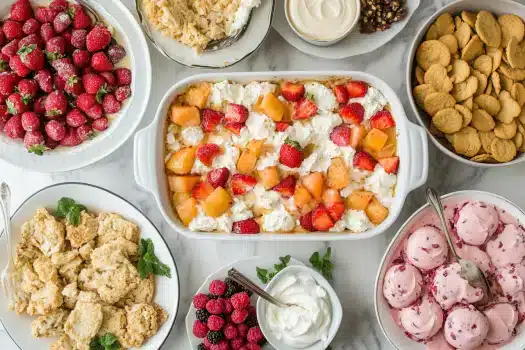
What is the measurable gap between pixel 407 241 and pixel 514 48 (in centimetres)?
74

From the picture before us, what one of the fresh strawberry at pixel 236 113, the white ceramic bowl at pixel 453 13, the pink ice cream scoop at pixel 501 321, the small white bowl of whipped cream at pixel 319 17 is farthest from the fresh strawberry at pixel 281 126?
the pink ice cream scoop at pixel 501 321

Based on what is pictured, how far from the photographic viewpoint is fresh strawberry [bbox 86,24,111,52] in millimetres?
2301

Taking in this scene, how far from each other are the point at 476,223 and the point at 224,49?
3.40 ft

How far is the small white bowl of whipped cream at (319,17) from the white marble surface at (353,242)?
5.5 inches

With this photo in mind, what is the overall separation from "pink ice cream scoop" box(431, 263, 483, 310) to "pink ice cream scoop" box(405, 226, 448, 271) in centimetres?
4

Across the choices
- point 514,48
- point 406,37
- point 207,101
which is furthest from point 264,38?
point 514,48

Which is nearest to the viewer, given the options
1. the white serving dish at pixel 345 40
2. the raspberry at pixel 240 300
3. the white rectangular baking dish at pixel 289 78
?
the white rectangular baking dish at pixel 289 78

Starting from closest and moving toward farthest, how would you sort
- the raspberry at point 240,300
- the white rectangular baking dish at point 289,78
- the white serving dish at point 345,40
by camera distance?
the white rectangular baking dish at point 289,78 → the raspberry at point 240,300 → the white serving dish at point 345,40

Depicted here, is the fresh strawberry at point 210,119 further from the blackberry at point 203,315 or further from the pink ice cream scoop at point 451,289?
the pink ice cream scoop at point 451,289

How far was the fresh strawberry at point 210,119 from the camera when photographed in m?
2.23

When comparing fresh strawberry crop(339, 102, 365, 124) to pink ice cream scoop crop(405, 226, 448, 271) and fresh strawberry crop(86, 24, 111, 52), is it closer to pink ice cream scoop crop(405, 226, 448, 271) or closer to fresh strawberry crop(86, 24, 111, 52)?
pink ice cream scoop crop(405, 226, 448, 271)

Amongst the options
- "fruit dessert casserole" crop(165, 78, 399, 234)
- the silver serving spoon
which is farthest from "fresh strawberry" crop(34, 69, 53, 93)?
the silver serving spoon

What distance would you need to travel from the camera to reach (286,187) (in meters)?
2.22

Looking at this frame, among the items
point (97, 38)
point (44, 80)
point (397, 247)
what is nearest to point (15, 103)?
point (44, 80)
